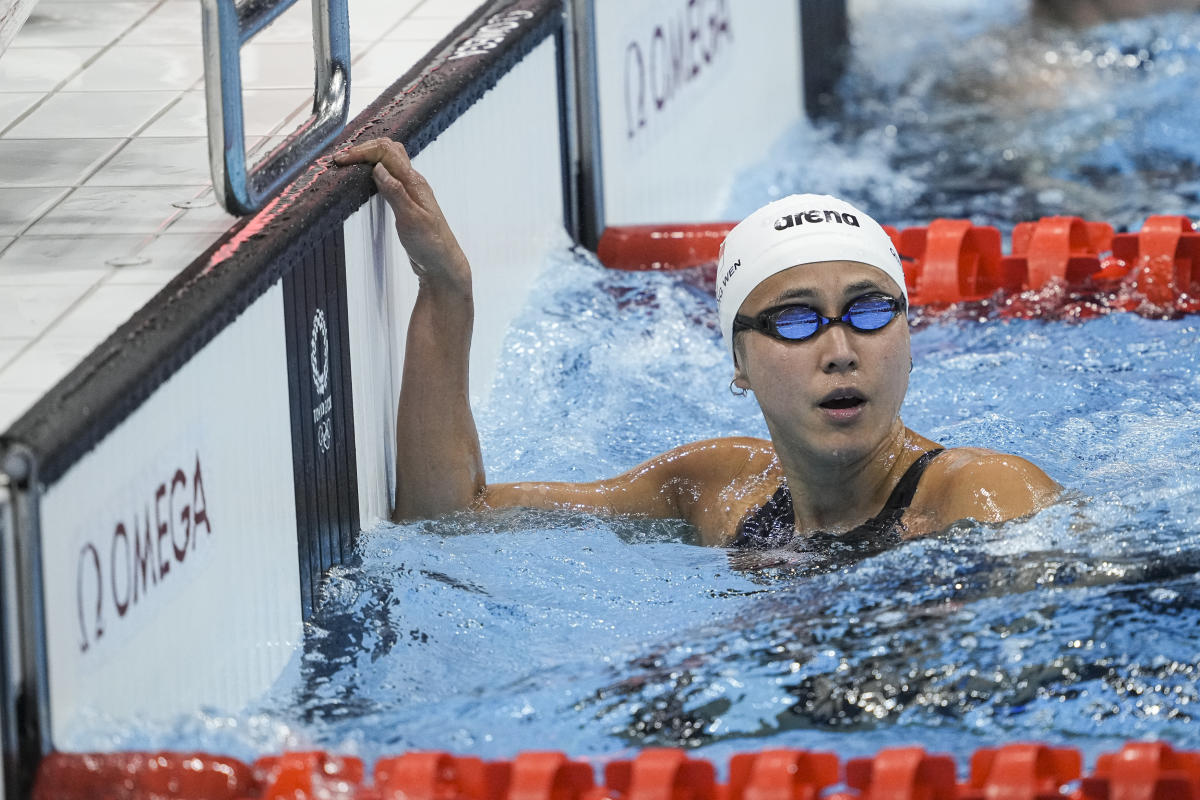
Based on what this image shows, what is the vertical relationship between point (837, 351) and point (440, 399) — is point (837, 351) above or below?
above

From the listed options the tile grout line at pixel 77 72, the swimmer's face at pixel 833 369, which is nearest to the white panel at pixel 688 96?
the tile grout line at pixel 77 72

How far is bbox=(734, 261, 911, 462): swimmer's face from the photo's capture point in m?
2.50

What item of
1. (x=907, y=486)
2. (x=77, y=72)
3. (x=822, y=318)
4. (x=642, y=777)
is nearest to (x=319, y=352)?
(x=822, y=318)

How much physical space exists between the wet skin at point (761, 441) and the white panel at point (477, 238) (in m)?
0.06

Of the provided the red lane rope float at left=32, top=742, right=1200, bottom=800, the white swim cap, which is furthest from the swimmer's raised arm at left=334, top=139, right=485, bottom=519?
the red lane rope float at left=32, top=742, right=1200, bottom=800

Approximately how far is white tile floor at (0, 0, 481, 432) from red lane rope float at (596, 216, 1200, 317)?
2.42 feet

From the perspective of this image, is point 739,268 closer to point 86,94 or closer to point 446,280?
point 446,280

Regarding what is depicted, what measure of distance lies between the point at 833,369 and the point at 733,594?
35 centimetres

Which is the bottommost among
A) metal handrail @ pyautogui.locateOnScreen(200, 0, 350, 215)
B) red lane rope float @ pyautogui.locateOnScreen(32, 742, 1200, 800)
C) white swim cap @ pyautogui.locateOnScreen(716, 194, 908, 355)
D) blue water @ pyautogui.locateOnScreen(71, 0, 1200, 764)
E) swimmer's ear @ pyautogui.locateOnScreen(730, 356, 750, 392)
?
blue water @ pyautogui.locateOnScreen(71, 0, 1200, 764)

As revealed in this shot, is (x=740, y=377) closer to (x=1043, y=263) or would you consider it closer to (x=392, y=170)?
(x=392, y=170)

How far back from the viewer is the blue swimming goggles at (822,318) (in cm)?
251

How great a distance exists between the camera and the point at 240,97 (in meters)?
2.38

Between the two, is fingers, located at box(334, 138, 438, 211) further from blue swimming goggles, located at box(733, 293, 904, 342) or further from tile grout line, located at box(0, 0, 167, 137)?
tile grout line, located at box(0, 0, 167, 137)

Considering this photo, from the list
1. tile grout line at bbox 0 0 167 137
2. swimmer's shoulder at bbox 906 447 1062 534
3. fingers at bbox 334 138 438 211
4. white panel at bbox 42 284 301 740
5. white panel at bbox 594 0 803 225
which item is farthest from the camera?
white panel at bbox 594 0 803 225
